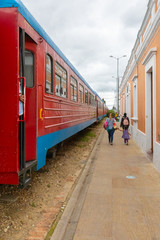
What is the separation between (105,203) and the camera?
387 cm

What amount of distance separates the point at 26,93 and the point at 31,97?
0.38 ft

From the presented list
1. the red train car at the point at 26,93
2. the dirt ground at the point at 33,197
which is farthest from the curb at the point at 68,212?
the red train car at the point at 26,93

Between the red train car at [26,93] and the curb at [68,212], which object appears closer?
the curb at [68,212]

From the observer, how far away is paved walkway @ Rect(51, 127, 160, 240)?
9.59 feet

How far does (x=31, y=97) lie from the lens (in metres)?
4.04

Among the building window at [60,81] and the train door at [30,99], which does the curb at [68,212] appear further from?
the building window at [60,81]

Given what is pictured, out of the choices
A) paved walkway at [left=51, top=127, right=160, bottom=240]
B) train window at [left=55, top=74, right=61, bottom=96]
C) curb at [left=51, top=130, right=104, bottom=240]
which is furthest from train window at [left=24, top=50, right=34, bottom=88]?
paved walkway at [left=51, top=127, right=160, bottom=240]

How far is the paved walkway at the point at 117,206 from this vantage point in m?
2.92

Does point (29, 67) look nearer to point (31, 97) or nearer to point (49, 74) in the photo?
point (31, 97)

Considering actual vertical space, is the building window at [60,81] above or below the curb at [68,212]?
above

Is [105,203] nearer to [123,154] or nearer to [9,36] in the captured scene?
[9,36]

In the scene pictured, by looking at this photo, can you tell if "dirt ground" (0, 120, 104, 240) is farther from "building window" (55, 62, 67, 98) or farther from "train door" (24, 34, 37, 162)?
"building window" (55, 62, 67, 98)

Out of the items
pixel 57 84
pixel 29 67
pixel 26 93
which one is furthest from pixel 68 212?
pixel 57 84

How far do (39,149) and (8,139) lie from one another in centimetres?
115
